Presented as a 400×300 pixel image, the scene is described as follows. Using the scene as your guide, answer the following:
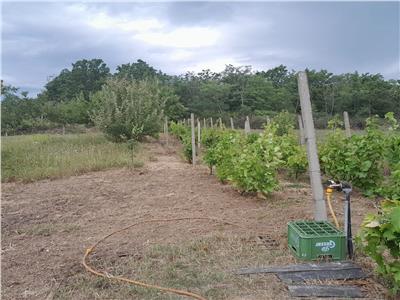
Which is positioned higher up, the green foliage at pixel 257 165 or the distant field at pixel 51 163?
the green foliage at pixel 257 165

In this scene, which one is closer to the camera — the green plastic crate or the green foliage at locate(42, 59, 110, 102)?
the green plastic crate

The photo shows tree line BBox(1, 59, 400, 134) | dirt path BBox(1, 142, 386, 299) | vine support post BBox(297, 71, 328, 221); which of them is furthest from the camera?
A: tree line BBox(1, 59, 400, 134)

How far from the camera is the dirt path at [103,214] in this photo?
349 cm

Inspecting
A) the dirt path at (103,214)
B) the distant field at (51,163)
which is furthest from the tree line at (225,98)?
the dirt path at (103,214)

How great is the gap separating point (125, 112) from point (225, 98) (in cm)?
2755

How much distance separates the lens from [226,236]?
402 centimetres

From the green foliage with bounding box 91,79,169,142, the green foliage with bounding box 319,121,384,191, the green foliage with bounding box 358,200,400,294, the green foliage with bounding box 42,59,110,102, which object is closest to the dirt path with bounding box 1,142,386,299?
the green foliage with bounding box 319,121,384,191

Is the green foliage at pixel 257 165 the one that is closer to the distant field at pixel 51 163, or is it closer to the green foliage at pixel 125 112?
the distant field at pixel 51 163

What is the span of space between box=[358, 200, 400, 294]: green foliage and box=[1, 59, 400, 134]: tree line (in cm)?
1698

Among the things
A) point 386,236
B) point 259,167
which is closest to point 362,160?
point 259,167

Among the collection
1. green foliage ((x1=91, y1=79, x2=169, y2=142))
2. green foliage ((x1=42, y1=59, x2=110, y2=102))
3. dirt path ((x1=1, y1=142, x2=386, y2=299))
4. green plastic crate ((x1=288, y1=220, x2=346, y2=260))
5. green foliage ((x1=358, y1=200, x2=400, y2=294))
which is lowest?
dirt path ((x1=1, y1=142, x2=386, y2=299))

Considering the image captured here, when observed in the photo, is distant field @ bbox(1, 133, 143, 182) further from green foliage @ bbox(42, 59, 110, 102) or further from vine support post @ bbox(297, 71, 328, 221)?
green foliage @ bbox(42, 59, 110, 102)

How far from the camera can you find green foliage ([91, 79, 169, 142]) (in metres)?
14.6

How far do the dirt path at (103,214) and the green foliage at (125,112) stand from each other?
21.9 ft
